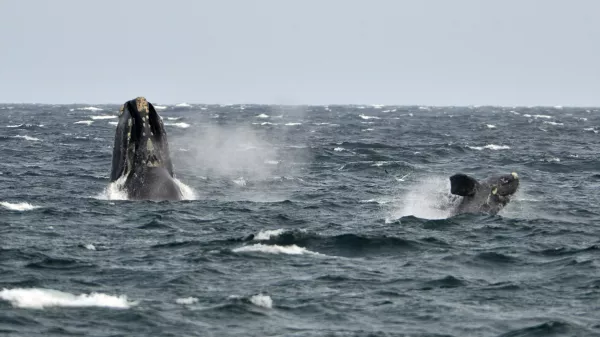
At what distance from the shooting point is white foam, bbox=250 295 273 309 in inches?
720

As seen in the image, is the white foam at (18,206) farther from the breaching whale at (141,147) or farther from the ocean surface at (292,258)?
the breaching whale at (141,147)

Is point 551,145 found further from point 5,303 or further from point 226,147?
→ point 5,303

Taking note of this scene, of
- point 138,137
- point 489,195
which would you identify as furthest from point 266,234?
point 489,195

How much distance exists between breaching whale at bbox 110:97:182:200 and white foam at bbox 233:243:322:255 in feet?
19.4

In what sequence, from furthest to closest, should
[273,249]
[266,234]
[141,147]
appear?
[141,147]
[266,234]
[273,249]

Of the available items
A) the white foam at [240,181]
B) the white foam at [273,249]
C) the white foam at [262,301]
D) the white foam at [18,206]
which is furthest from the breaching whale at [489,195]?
the white foam at [240,181]

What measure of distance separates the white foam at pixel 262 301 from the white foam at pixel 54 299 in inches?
88.4

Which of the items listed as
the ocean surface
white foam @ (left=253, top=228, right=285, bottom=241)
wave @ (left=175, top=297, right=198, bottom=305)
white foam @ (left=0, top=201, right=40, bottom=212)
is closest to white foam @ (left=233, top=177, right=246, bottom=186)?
the ocean surface

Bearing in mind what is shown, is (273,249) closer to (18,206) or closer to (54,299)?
(54,299)

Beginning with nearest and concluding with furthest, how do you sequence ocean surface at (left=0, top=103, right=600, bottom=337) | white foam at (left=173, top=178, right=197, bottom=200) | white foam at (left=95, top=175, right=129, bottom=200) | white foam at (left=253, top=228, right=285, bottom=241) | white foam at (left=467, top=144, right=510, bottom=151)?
ocean surface at (left=0, top=103, right=600, bottom=337) < white foam at (left=253, top=228, right=285, bottom=241) < white foam at (left=95, top=175, right=129, bottom=200) < white foam at (left=173, top=178, right=197, bottom=200) < white foam at (left=467, top=144, right=510, bottom=151)

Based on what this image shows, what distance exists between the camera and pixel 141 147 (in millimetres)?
28641

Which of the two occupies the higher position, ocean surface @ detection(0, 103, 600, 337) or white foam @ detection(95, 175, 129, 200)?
white foam @ detection(95, 175, 129, 200)

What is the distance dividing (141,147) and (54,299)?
10.9 meters

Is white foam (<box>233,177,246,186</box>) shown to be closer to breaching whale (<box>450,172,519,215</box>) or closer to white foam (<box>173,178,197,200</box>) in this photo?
white foam (<box>173,178,197,200</box>)
